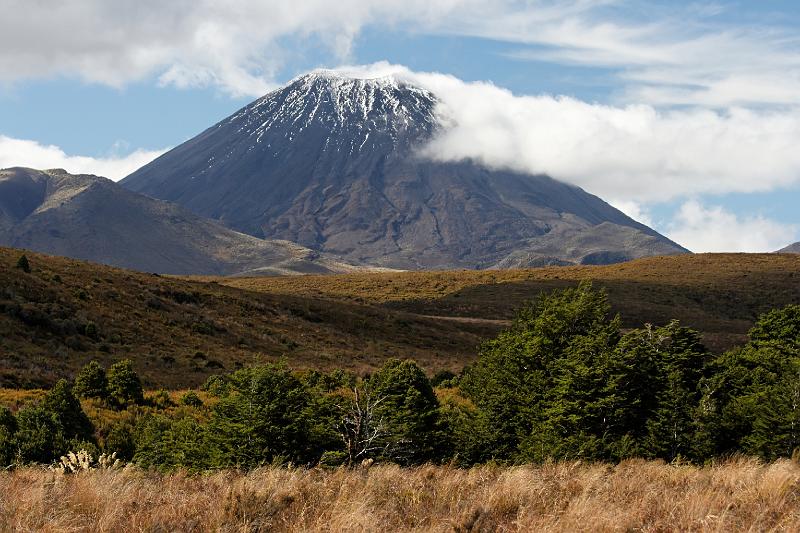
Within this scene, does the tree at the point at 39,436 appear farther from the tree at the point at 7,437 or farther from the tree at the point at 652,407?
the tree at the point at 652,407

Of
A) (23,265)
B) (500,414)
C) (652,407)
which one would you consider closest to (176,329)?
(23,265)

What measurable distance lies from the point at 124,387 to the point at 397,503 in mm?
23048

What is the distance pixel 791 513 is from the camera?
319 inches

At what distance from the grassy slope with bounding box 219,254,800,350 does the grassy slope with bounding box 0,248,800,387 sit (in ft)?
1.15

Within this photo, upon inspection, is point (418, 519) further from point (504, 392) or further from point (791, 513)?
point (504, 392)

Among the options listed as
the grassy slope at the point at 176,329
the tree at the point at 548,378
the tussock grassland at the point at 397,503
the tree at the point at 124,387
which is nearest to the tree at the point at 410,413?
the tree at the point at 548,378

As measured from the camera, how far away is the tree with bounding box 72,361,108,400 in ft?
92.5

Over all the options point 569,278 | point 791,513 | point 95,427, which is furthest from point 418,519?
point 569,278

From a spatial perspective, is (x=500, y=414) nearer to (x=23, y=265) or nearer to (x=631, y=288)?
(x=23, y=265)

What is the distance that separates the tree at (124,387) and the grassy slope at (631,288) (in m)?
59.8

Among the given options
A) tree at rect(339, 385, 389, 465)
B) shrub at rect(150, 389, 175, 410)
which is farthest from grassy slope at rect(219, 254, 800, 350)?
tree at rect(339, 385, 389, 465)

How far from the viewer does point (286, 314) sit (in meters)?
68.6

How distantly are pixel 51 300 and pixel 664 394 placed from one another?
136 ft

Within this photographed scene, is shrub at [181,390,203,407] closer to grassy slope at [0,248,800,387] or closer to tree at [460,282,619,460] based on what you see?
grassy slope at [0,248,800,387]
